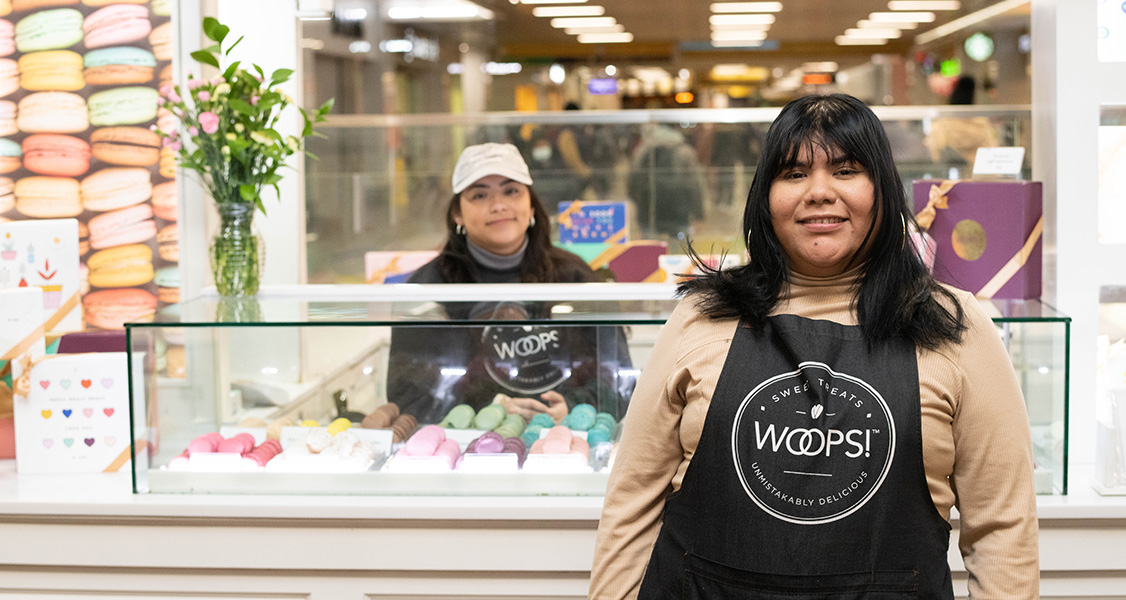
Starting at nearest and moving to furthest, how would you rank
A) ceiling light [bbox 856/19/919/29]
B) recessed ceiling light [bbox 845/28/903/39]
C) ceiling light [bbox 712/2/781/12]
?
ceiling light [bbox 712/2/781/12], ceiling light [bbox 856/19/919/29], recessed ceiling light [bbox 845/28/903/39]

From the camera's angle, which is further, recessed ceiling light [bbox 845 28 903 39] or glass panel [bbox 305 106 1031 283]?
recessed ceiling light [bbox 845 28 903 39]

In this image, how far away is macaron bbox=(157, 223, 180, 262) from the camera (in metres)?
2.96

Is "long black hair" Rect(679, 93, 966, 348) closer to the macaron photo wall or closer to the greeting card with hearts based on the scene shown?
the greeting card with hearts

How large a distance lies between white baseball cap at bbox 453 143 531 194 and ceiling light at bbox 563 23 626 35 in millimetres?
6939

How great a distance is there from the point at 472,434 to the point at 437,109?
7295 mm

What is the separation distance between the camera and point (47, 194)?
3062mm

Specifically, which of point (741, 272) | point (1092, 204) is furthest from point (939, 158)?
point (741, 272)

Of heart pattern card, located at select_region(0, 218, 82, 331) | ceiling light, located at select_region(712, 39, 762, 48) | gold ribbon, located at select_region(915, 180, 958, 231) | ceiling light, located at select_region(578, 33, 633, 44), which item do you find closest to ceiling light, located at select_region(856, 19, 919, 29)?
ceiling light, located at select_region(712, 39, 762, 48)

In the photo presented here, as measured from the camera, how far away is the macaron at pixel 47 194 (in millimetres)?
3061

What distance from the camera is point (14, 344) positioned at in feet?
7.16

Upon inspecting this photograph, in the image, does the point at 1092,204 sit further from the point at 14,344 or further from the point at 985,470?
the point at 14,344

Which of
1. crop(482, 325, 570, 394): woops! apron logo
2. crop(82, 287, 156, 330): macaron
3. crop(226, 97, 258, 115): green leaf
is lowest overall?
crop(482, 325, 570, 394): woops! apron logo

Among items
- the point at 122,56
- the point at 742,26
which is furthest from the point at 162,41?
the point at 742,26

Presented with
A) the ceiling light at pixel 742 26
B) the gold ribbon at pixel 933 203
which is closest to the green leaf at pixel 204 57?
the gold ribbon at pixel 933 203
